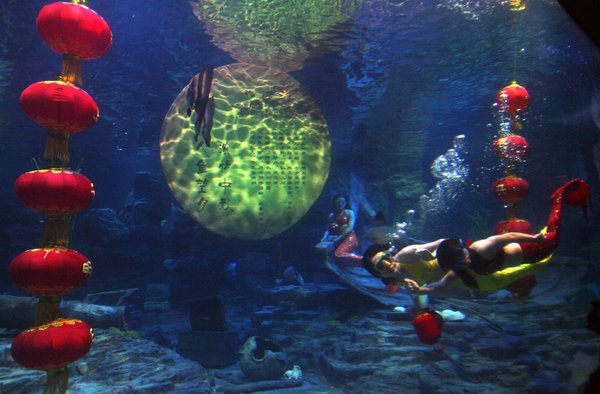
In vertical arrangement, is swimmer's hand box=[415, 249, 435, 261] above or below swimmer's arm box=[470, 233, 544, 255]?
below

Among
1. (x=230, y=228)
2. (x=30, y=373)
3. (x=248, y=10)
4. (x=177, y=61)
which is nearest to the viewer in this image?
(x=230, y=228)

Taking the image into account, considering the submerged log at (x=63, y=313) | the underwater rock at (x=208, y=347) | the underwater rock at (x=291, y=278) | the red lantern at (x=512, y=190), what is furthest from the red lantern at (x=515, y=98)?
the submerged log at (x=63, y=313)

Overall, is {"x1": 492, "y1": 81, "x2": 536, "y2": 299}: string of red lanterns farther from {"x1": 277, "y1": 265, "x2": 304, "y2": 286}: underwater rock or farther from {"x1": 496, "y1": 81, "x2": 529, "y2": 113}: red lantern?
{"x1": 277, "y1": 265, "x2": 304, "y2": 286}: underwater rock

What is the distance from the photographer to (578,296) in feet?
27.5

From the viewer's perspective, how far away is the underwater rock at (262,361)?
827 cm

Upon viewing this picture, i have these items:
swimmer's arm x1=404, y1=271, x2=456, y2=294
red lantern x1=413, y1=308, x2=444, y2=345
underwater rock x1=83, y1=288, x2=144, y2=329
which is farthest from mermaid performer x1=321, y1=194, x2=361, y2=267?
underwater rock x1=83, y1=288, x2=144, y2=329

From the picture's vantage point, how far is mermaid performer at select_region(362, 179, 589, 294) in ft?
13.5

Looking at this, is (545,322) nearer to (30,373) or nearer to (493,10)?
(493,10)

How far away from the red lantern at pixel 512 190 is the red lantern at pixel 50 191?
5321 millimetres

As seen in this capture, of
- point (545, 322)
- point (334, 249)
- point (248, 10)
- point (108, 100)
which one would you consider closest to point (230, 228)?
point (334, 249)

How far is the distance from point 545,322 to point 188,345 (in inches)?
339

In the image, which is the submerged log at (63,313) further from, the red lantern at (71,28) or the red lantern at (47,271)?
the red lantern at (71,28)

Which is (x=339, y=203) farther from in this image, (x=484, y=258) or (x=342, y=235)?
(x=484, y=258)

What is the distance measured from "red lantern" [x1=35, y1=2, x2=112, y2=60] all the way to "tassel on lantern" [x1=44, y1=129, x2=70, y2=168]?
869 mm
